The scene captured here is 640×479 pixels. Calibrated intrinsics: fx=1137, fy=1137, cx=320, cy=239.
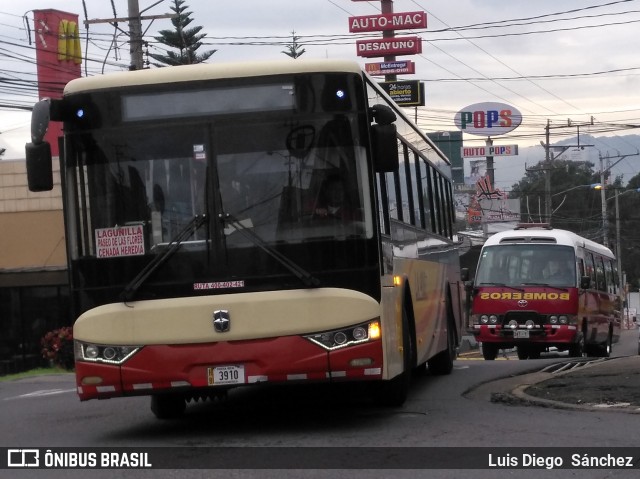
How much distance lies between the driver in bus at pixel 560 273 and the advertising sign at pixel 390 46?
41.0 meters

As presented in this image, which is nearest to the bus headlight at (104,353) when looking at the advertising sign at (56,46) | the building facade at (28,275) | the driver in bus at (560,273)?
the driver in bus at (560,273)

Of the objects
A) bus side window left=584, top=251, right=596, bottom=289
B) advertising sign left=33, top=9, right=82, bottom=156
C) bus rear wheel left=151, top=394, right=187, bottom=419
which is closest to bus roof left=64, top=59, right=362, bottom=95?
bus rear wheel left=151, top=394, right=187, bottom=419

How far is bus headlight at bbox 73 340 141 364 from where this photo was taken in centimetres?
971

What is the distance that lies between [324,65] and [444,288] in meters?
6.84

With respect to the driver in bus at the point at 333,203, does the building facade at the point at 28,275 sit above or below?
below

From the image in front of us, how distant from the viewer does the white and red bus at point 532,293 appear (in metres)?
24.4

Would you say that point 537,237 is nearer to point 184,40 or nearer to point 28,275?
point 28,275

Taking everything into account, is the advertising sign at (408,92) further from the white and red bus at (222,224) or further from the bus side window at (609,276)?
the white and red bus at (222,224)

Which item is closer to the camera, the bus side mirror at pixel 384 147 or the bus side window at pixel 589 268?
the bus side mirror at pixel 384 147

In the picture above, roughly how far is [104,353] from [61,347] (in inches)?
680

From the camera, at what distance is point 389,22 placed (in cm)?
6406

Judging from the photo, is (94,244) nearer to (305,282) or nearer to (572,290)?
(305,282)

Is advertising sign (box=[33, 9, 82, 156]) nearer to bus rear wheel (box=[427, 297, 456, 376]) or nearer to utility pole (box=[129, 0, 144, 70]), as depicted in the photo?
utility pole (box=[129, 0, 144, 70])

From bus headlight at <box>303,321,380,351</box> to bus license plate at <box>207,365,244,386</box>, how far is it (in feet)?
2.10
